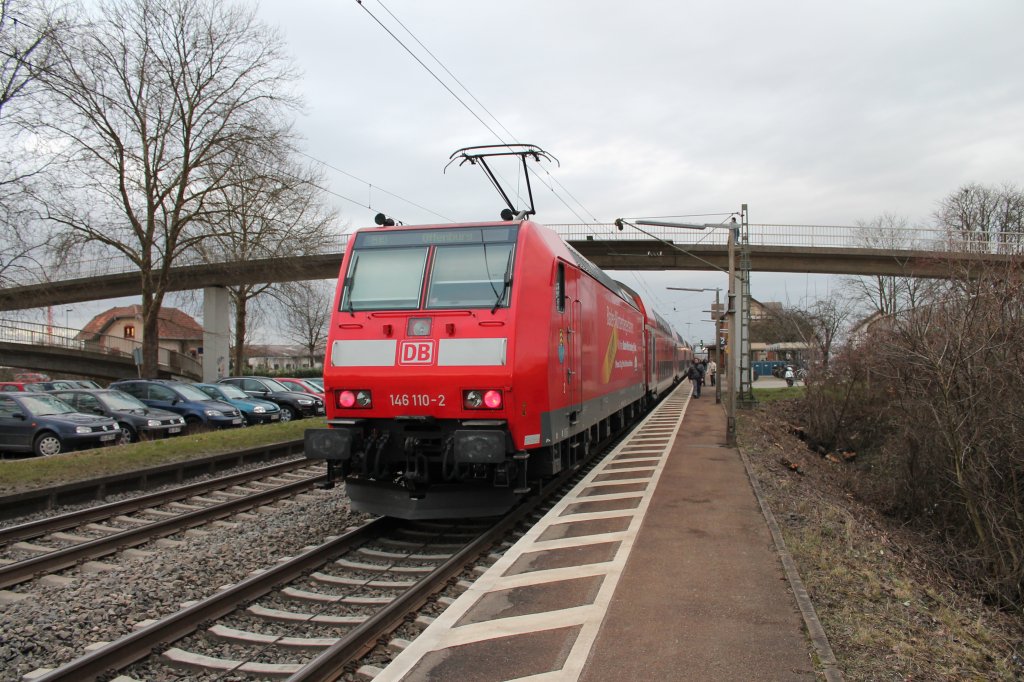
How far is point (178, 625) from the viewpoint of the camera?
16.9 ft

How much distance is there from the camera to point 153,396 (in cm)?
2023

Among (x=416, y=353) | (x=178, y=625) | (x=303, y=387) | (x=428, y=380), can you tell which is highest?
(x=416, y=353)

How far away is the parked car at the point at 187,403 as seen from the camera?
1931 cm

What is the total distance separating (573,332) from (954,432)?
7.07m

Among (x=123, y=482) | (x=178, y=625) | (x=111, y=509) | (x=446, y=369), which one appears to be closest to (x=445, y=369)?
(x=446, y=369)

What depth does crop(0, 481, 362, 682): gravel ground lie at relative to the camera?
5.02 meters

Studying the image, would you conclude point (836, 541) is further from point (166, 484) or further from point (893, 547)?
point (166, 484)

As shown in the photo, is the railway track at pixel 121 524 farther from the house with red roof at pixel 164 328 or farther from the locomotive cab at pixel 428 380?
the house with red roof at pixel 164 328

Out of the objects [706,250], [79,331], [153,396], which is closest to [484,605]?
[153,396]

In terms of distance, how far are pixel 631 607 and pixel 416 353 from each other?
11.6ft

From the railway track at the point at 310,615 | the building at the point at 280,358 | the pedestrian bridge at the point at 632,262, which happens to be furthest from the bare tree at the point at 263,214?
the building at the point at 280,358

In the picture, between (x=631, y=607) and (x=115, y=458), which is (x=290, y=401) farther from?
(x=631, y=607)

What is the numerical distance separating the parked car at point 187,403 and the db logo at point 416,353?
1351 cm

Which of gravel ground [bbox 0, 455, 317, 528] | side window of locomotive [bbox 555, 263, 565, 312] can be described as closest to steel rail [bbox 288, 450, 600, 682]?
side window of locomotive [bbox 555, 263, 565, 312]
